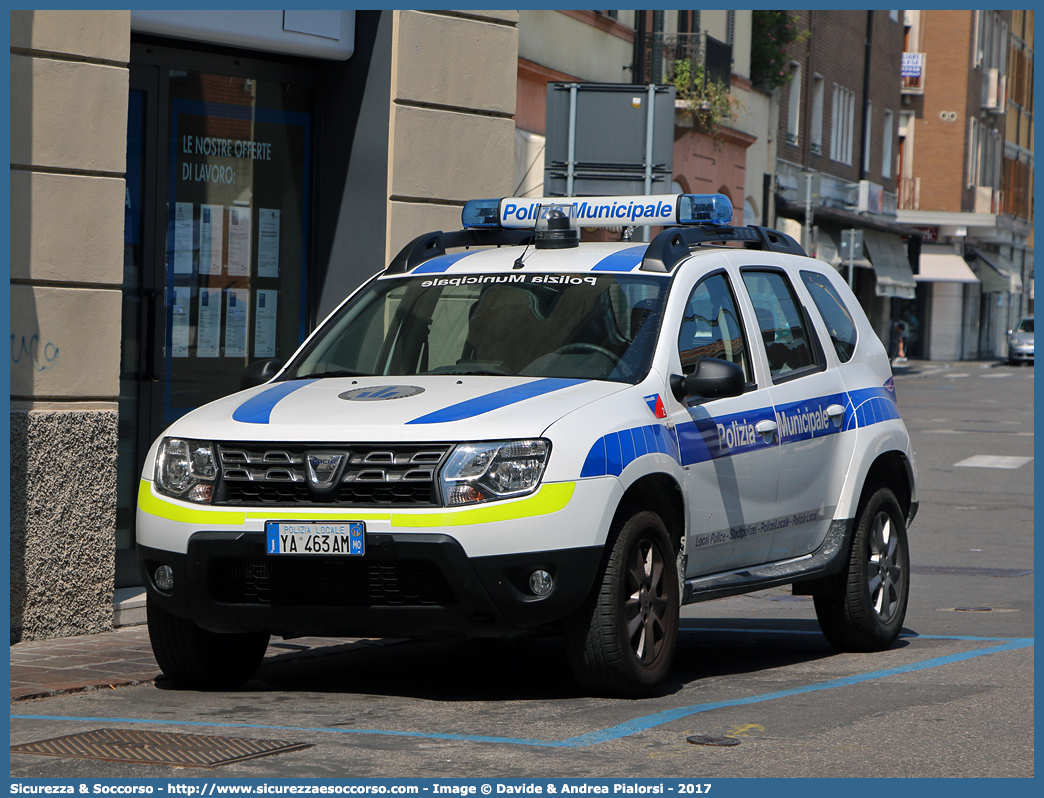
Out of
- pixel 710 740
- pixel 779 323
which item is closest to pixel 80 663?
pixel 710 740

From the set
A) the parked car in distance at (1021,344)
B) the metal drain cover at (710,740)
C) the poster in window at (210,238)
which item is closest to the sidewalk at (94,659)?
the poster in window at (210,238)

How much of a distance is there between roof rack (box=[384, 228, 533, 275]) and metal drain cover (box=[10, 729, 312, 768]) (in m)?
2.86

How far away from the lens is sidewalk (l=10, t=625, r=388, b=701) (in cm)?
729

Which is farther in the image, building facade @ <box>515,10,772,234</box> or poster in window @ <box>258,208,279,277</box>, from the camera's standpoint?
building facade @ <box>515,10,772,234</box>

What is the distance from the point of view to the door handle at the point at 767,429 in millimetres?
7504

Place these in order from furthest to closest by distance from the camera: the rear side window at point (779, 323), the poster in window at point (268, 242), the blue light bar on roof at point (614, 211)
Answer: the poster in window at point (268, 242) → the blue light bar on roof at point (614, 211) → the rear side window at point (779, 323)

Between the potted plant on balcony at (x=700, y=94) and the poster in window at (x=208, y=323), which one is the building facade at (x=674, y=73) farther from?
the poster in window at (x=208, y=323)

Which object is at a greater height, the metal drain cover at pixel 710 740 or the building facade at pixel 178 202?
the building facade at pixel 178 202

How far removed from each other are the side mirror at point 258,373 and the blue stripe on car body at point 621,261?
1453mm

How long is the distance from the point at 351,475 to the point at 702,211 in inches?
100

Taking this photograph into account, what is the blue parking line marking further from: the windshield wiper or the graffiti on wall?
the graffiti on wall

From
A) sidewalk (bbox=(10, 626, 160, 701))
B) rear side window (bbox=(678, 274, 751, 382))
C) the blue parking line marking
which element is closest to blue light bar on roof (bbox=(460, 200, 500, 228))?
rear side window (bbox=(678, 274, 751, 382))

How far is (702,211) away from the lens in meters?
8.02

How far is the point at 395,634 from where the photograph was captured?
6406mm
